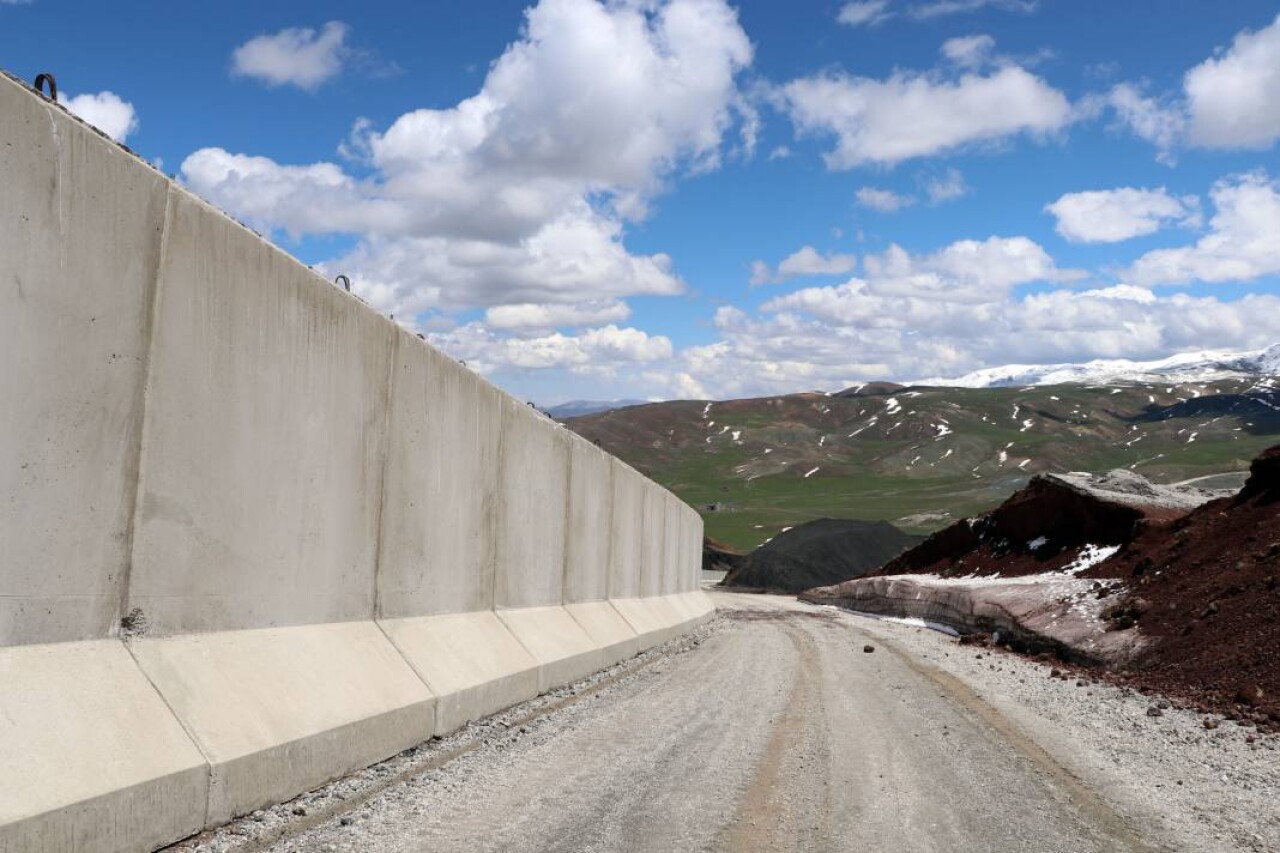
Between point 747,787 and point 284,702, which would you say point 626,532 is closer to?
point 747,787

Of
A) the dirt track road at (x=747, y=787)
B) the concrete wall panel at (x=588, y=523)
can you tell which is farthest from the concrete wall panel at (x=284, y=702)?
the concrete wall panel at (x=588, y=523)

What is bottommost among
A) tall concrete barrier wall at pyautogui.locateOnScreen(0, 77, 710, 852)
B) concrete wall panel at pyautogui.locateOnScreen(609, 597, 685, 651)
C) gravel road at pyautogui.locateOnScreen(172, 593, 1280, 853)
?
gravel road at pyautogui.locateOnScreen(172, 593, 1280, 853)

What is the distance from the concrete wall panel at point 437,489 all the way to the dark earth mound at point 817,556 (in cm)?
5041

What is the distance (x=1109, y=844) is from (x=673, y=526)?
20.2 metres

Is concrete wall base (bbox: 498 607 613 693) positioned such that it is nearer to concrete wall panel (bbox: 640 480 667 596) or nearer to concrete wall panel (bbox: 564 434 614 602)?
concrete wall panel (bbox: 564 434 614 602)

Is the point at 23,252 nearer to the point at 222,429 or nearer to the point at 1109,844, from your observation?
the point at 222,429

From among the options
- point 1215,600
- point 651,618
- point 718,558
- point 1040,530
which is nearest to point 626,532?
point 651,618

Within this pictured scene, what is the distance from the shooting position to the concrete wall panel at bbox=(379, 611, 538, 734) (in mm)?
8273

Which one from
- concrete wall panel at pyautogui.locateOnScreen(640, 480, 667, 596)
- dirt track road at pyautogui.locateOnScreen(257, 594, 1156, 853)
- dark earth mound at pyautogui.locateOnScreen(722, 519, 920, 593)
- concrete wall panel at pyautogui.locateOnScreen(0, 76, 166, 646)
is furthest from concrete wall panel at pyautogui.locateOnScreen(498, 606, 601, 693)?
dark earth mound at pyautogui.locateOnScreen(722, 519, 920, 593)

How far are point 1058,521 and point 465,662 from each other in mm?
22539

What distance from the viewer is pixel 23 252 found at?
477cm

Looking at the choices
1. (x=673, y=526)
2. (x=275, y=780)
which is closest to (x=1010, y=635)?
(x=673, y=526)

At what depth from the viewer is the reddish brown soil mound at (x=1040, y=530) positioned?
24186 mm

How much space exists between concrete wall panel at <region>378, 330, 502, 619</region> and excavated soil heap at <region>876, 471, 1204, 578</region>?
56.1 ft
